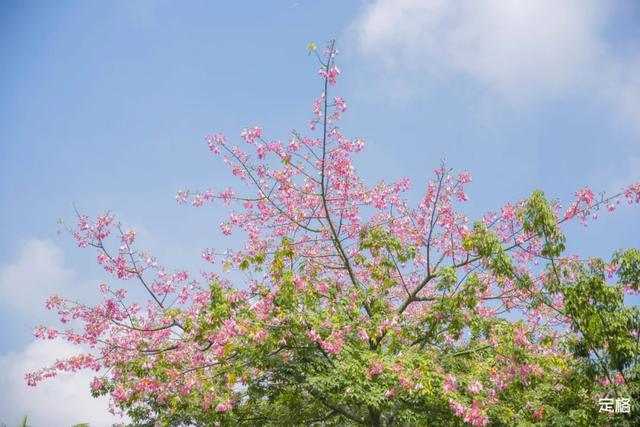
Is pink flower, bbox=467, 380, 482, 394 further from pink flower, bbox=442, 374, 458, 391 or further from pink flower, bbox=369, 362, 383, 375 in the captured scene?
pink flower, bbox=369, 362, 383, 375

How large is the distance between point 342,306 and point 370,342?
3.99ft

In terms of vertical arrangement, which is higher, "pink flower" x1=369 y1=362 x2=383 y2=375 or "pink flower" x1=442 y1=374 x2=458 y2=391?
"pink flower" x1=369 y1=362 x2=383 y2=375

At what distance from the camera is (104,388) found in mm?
15273

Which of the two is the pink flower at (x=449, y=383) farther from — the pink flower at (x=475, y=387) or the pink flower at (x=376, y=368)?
the pink flower at (x=376, y=368)

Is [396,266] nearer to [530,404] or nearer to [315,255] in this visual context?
[315,255]

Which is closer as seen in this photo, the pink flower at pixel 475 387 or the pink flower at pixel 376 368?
the pink flower at pixel 475 387

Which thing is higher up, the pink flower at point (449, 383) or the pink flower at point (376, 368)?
the pink flower at point (376, 368)

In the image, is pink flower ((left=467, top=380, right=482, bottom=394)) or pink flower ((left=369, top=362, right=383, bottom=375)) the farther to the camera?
pink flower ((left=369, top=362, right=383, bottom=375))

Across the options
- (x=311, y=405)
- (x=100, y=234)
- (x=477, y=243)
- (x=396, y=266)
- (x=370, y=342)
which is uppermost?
(x=100, y=234)

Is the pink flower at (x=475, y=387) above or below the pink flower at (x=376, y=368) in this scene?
below

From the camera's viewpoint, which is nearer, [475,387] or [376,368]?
[475,387]

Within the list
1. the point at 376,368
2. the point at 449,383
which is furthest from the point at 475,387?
the point at 376,368

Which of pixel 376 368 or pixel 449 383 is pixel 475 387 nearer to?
pixel 449 383

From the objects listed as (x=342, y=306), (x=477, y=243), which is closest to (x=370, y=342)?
(x=342, y=306)
